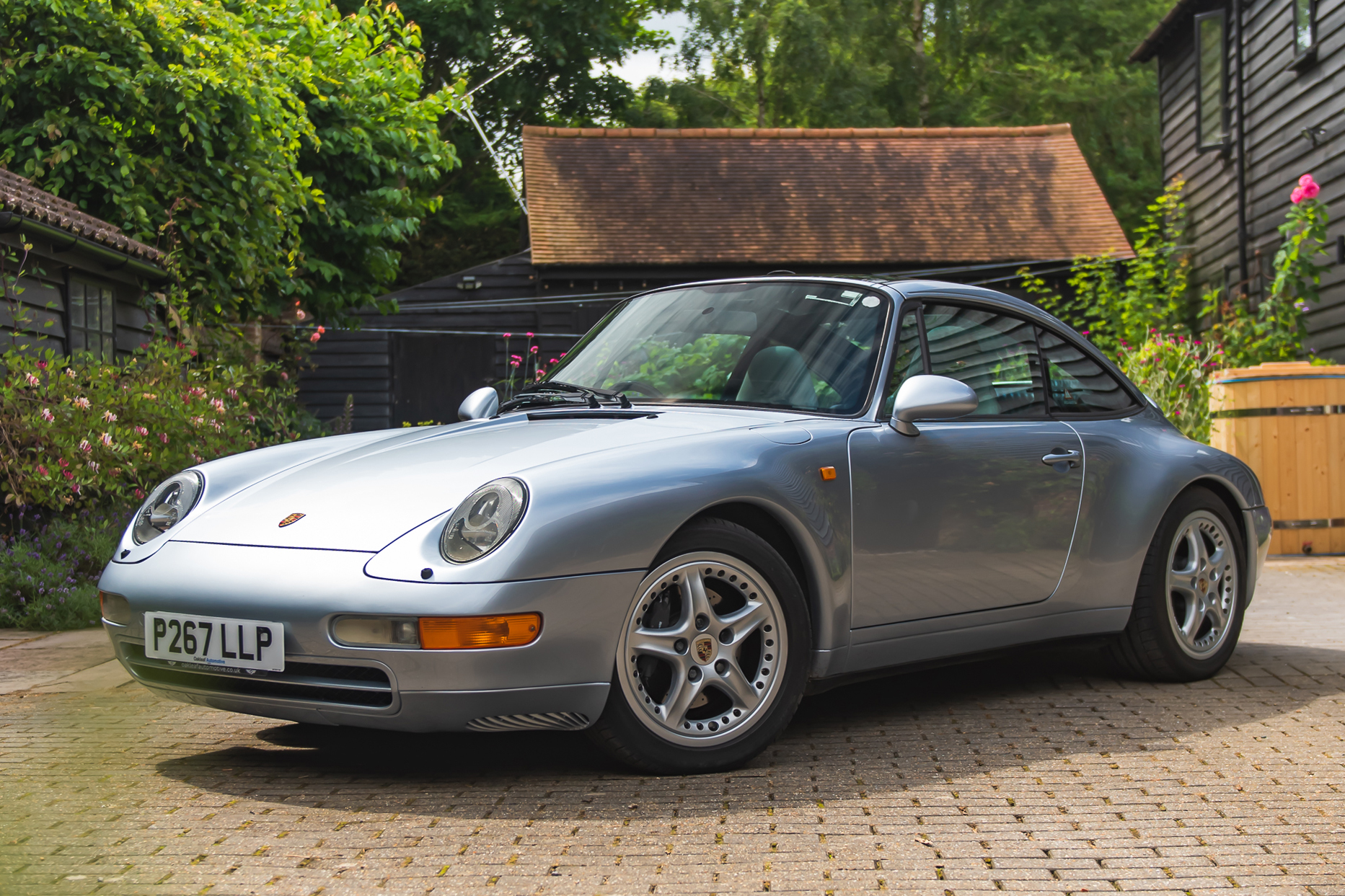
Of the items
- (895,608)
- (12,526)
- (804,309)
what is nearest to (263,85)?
(12,526)

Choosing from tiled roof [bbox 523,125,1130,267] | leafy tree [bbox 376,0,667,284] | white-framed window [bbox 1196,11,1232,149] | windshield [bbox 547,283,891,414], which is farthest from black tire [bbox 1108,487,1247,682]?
leafy tree [bbox 376,0,667,284]

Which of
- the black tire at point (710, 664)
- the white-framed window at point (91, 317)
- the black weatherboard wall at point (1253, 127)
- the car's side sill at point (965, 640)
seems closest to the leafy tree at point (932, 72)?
the black weatherboard wall at point (1253, 127)

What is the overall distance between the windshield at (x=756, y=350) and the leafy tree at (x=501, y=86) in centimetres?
2884

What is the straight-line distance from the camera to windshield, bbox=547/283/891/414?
165 inches

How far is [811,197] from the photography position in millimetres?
22797

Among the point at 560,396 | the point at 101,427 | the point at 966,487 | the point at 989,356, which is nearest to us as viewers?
the point at 966,487

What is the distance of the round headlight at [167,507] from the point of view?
385 centimetres

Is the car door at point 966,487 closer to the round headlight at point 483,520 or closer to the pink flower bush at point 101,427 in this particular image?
the round headlight at point 483,520

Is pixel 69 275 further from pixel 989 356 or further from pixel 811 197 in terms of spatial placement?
pixel 811 197

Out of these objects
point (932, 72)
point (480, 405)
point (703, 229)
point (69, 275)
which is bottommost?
point (480, 405)

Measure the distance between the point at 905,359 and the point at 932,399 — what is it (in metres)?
0.36

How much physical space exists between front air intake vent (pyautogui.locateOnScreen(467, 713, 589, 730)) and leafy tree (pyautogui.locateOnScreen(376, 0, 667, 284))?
99.9 feet

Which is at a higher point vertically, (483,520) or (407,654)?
(483,520)

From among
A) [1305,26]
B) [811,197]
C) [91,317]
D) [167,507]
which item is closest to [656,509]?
[167,507]
